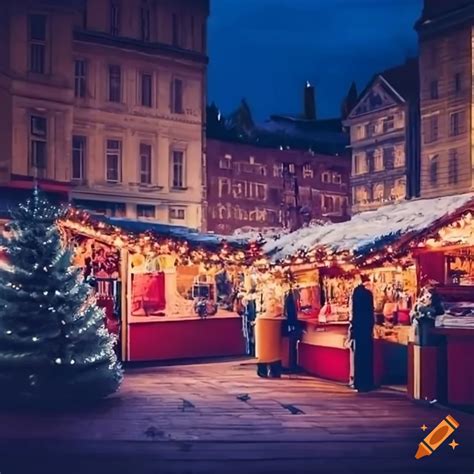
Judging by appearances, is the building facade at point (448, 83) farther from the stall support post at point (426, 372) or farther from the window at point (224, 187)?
the stall support post at point (426, 372)

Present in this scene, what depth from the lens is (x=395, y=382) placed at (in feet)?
21.8

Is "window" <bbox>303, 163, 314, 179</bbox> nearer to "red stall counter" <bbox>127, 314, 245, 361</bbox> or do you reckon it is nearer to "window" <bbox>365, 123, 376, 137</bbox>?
"window" <bbox>365, 123, 376, 137</bbox>

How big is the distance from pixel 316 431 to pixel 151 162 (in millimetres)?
2524

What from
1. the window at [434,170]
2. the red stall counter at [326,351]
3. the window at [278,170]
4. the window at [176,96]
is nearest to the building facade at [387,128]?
the window at [434,170]

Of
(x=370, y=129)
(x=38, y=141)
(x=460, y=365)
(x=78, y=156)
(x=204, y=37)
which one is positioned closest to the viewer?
(x=460, y=365)

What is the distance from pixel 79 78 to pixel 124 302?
7.89 feet

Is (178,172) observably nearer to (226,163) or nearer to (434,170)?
Result: (226,163)

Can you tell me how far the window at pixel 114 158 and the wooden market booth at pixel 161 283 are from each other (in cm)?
73

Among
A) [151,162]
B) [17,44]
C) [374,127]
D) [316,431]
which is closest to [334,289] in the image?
[374,127]

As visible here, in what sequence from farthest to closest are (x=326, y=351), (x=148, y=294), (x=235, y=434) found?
(x=148, y=294) < (x=326, y=351) < (x=235, y=434)

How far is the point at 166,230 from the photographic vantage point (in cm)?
730

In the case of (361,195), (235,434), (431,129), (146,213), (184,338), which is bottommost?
(235,434)

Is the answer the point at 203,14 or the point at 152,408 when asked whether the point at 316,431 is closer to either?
the point at 152,408

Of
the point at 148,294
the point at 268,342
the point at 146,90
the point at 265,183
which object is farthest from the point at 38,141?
the point at 268,342
